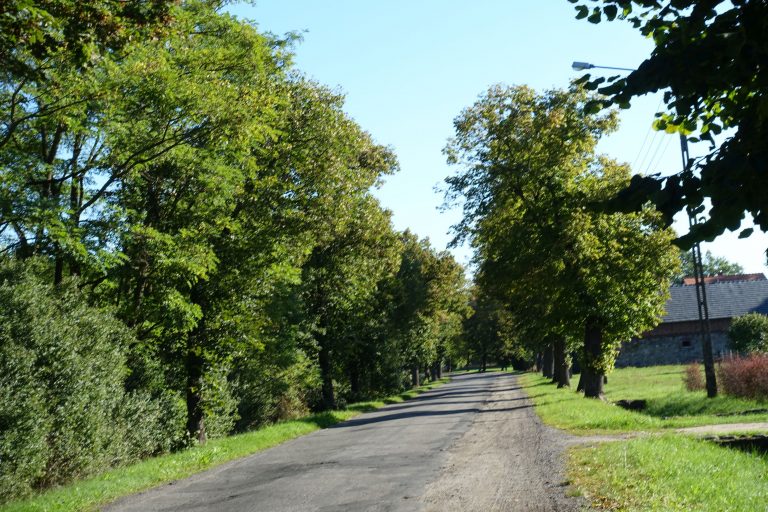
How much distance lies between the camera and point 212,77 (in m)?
17.8

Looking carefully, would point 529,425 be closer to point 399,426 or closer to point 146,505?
point 399,426

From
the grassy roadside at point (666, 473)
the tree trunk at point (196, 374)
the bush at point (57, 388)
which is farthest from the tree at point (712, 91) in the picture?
the tree trunk at point (196, 374)

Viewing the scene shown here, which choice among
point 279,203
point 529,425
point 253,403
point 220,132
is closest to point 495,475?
point 529,425

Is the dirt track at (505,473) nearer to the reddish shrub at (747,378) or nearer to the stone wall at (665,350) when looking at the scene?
the reddish shrub at (747,378)

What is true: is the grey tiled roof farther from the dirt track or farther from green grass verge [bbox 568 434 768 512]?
green grass verge [bbox 568 434 768 512]

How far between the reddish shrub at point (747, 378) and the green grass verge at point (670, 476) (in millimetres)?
12067

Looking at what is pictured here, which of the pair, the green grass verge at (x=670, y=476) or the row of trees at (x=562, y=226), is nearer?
the green grass verge at (x=670, y=476)

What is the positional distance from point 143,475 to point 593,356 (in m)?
20.3

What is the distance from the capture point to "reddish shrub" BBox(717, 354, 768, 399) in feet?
77.4

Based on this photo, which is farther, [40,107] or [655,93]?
[40,107]

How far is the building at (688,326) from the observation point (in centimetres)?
6844

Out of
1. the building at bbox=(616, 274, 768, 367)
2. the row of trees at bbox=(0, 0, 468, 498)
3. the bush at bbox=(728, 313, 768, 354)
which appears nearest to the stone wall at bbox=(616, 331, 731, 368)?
the building at bbox=(616, 274, 768, 367)

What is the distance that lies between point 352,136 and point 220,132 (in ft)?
26.9

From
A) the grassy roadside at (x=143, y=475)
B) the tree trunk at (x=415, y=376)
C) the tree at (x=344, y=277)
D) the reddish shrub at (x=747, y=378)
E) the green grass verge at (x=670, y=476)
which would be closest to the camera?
the green grass verge at (x=670, y=476)
